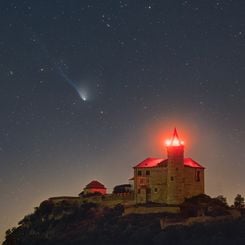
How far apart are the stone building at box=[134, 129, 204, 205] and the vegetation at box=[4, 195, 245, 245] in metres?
1.96

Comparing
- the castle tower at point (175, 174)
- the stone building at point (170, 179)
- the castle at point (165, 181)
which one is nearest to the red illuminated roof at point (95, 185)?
the castle at point (165, 181)

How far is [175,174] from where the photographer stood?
115750 millimetres

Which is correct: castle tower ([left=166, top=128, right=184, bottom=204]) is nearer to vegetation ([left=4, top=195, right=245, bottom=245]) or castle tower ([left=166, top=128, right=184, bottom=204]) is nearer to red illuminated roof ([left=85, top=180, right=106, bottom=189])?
vegetation ([left=4, top=195, right=245, bottom=245])

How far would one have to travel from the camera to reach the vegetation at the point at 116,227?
105 meters

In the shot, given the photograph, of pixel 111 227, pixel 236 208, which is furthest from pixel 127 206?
pixel 236 208

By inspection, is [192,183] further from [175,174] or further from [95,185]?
[95,185]

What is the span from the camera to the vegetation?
105 metres

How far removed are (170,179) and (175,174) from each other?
97 centimetres

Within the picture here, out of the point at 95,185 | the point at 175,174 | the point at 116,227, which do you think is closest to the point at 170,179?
the point at 175,174

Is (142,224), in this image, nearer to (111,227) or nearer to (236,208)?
(111,227)

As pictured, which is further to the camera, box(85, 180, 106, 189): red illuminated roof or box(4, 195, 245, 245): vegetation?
box(85, 180, 106, 189): red illuminated roof

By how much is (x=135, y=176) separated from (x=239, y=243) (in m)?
23.1

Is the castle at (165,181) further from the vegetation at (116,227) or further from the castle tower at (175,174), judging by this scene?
the vegetation at (116,227)

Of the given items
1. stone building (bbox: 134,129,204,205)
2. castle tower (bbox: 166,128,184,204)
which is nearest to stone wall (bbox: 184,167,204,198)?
stone building (bbox: 134,129,204,205)
